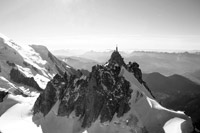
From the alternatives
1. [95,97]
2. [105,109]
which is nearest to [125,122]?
[105,109]

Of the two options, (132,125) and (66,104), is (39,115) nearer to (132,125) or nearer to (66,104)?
(66,104)

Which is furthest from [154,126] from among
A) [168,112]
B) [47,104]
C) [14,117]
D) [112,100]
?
[14,117]

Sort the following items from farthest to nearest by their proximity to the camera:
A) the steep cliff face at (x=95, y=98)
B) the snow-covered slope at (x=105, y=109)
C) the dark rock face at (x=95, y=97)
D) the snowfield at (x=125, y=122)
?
the dark rock face at (x=95, y=97) < the steep cliff face at (x=95, y=98) < the snow-covered slope at (x=105, y=109) < the snowfield at (x=125, y=122)

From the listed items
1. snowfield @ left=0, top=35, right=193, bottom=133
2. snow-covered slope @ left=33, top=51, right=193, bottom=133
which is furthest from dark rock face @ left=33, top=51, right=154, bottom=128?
snowfield @ left=0, top=35, right=193, bottom=133

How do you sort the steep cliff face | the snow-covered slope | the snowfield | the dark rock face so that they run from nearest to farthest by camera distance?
1. the snowfield
2. the snow-covered slope
3. the steep cliff face
4. the dark rock face

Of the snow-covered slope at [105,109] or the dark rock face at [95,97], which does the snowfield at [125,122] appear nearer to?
the snow-covered slope at [105,109]

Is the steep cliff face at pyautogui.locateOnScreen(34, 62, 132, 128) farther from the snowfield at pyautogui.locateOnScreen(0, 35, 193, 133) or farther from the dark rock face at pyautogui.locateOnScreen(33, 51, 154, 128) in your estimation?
the snowfield at pyautogui.locateOnScreen(0, 35, 193, 133)

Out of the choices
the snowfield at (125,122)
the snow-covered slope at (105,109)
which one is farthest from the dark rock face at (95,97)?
the snowfield at (125,122)

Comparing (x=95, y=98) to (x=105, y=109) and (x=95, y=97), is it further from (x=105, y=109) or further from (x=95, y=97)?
(x=105, y=109)
